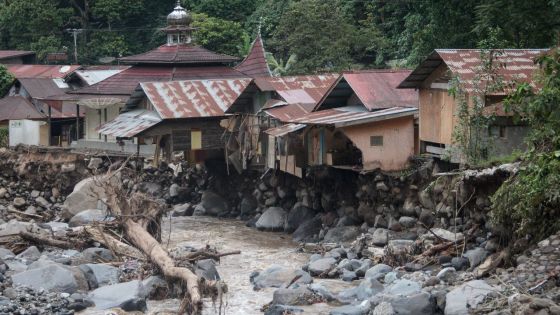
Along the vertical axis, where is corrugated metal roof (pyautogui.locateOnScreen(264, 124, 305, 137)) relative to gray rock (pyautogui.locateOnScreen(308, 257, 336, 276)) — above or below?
above

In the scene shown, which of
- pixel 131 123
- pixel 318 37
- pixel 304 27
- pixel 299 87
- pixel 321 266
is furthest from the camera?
pixel 318 37

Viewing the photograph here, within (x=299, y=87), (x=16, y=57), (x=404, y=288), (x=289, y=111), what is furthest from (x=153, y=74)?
(x=404, y=288)

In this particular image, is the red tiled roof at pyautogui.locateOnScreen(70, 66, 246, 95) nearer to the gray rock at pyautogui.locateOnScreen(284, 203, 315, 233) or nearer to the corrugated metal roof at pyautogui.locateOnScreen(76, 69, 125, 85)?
the corrugated metal roof at pyautogui.locateOnScreen(76, 69, 125, 85)

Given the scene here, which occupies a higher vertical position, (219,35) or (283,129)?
(219,35)

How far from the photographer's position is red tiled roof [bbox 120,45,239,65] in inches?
1715

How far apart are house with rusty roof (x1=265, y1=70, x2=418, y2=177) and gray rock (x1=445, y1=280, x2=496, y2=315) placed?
9.57m

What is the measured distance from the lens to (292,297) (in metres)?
21.0

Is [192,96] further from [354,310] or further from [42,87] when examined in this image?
[354,310]

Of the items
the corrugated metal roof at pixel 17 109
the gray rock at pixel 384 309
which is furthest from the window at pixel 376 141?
the corrugated metal roof at pixel 17 109

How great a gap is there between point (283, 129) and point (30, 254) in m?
8.92

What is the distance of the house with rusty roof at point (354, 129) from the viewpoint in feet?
93.1

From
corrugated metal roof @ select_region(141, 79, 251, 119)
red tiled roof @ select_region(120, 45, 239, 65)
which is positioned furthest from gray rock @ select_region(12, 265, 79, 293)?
red tiled roof @ select_region(120, 45, 239, 65)

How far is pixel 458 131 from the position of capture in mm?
25469

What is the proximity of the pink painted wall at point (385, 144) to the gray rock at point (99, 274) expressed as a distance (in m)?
7.73
